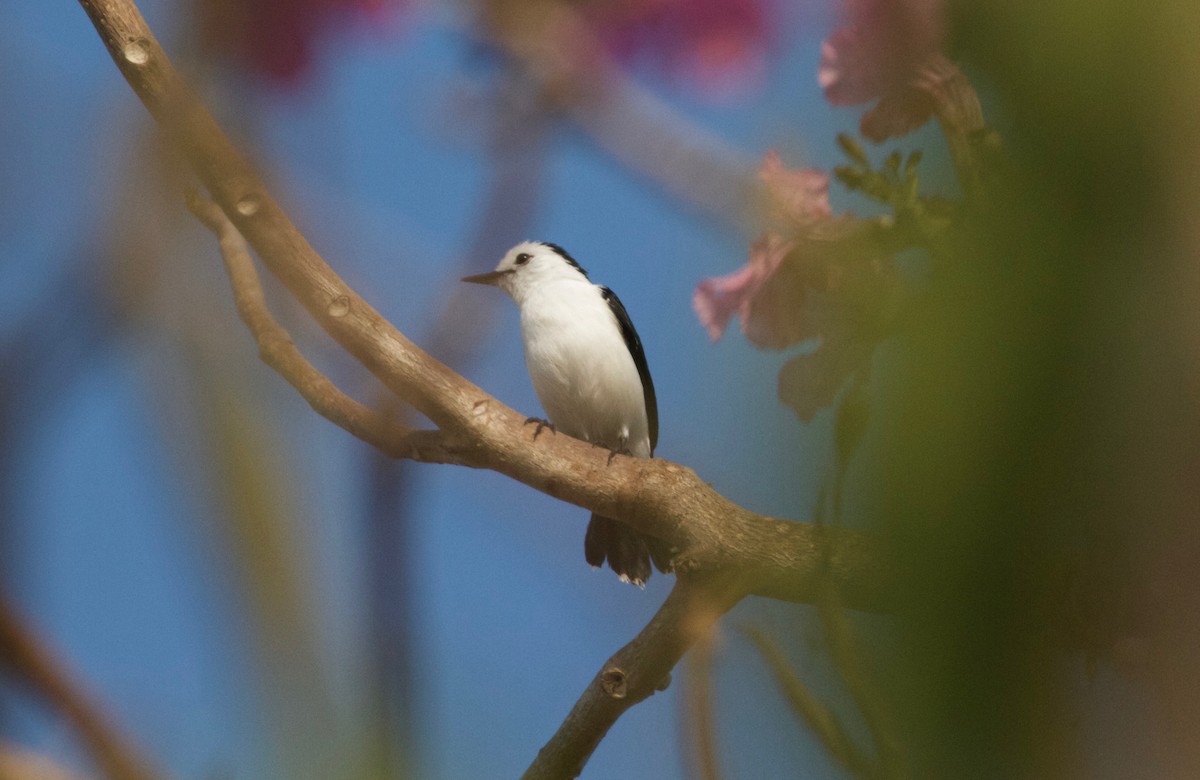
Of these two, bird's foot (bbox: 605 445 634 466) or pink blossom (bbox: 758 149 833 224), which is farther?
bird's foot (bbox: 605 445 634 466)

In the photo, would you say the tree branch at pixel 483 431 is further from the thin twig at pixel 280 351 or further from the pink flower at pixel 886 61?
the pink flower at pixel 886 61

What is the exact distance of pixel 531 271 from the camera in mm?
4988

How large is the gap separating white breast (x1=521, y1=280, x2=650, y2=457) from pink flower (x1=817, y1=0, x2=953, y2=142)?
3833mm

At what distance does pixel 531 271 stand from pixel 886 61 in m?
4.47

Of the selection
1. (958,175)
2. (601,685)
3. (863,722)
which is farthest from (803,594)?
(601,685)

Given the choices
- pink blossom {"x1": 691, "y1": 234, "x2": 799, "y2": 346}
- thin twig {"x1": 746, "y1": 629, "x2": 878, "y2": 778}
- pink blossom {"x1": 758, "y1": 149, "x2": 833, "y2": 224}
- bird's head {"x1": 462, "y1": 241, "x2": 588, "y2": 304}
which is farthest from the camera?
bird's head {"x1": 462, "y1": 241, "x2": 588, "y2": 304}

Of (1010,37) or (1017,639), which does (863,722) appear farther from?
(1010,37)

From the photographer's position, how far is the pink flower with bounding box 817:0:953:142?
1.65 feet

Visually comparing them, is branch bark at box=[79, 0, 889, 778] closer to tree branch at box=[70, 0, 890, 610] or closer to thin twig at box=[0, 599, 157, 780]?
tree branch at box=[70, 0, 890, 610]

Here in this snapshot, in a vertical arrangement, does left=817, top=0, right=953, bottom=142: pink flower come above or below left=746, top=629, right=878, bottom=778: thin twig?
above

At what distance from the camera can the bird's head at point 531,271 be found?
4.90 meters

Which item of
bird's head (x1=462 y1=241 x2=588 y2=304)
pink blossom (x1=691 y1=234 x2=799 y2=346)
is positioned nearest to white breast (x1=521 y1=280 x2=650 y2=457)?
bird's head (x1=462 y1=241 x2=588 y2=304)

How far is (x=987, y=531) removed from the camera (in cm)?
43

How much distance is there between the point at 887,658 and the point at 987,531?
0.07m
